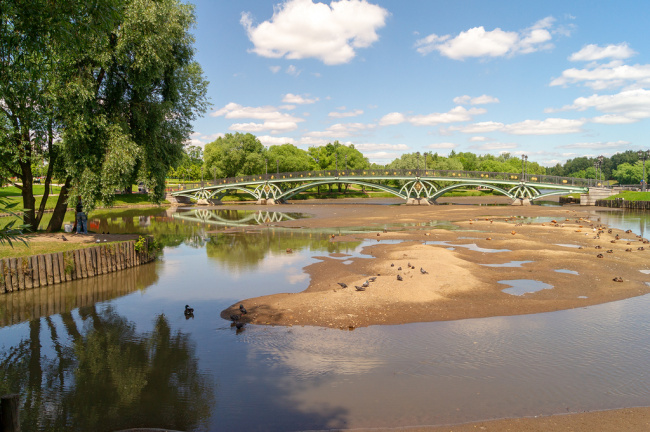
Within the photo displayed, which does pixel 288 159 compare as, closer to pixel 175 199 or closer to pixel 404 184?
pixel 175 199

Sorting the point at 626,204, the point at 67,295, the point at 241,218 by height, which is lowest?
the point at 67,295

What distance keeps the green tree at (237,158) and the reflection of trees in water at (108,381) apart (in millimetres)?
97662

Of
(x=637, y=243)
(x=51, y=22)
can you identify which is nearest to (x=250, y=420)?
(x=51, y=22)

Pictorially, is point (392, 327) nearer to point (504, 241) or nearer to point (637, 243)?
point (504, 241)

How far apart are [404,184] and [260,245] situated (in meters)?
61.7

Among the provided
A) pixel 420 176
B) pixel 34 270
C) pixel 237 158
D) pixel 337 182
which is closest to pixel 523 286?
pixel 34 270

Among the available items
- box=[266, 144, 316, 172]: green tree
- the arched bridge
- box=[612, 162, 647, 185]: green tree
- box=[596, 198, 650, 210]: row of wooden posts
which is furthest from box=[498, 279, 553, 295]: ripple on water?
box=[612, 162, 647, 185]: green tree

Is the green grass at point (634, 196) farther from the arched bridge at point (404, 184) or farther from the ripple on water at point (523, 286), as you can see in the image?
the ripple on water at point (523, 286)

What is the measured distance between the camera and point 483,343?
1287 cm

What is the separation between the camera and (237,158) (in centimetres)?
11069

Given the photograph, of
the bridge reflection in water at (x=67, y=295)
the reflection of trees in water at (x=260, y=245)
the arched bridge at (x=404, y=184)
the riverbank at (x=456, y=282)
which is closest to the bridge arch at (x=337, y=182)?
the arched bridge at (x=404, y=184)

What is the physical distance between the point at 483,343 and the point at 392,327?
2.91 meters

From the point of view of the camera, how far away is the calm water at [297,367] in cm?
926

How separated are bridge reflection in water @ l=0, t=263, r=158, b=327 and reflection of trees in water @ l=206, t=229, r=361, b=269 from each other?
20.0ft
